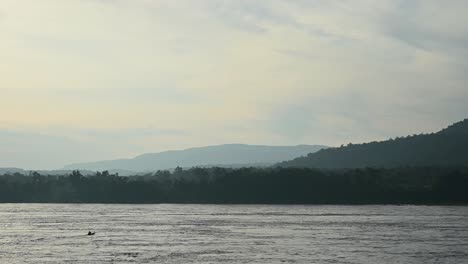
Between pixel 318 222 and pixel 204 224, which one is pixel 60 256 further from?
pixel 318 222

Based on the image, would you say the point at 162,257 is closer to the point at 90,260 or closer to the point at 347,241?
the point at 90,260

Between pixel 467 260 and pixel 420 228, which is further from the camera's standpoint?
pixel 420 228

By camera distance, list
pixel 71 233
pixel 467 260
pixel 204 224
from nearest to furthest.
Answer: pixel 467 260, pixel 71 233, pixel 204 224

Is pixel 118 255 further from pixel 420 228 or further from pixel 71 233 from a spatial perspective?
pixel 420 228

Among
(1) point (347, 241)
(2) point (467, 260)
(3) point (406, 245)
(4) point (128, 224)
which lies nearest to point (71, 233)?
(4) point (128, 224)

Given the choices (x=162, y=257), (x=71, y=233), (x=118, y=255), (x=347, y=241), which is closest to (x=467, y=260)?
(x=347, y=241)

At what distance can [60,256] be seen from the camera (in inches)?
2936

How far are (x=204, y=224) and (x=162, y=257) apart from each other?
52.9 m

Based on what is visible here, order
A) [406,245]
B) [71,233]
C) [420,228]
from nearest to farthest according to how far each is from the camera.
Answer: [406,245] → [71,233] → [420,228]

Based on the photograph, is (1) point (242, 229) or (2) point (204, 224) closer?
(1) point (242, 229)

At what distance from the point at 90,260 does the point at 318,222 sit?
2606 inches

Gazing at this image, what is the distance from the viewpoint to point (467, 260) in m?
71.1

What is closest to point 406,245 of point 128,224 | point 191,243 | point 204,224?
point 191,243

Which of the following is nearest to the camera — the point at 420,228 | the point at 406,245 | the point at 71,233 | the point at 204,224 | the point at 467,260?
the point at 467,260
